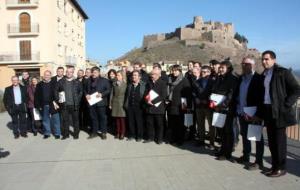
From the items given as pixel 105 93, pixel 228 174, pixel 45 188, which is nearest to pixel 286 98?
pixel 228 174

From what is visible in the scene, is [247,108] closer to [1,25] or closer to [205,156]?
[205,156]

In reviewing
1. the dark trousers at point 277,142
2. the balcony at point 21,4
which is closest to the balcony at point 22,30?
the balcony at point 21,4

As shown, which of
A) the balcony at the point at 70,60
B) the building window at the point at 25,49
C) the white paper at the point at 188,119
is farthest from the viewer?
the balcony at the point at 70,60

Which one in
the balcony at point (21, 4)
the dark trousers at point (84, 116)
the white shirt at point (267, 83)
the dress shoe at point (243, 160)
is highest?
the balcony at point (21, 4)

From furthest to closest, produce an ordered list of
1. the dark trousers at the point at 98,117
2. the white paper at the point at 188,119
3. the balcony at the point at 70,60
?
the balcony at the point at 70,60 → the dark trousers at the point at 98,117 → the white paper at the point at 188,119

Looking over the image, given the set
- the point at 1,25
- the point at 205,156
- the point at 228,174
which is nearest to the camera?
the point at 228,174

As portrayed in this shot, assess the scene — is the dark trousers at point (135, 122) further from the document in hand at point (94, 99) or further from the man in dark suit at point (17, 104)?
the man in dark suit at point (17, 104)

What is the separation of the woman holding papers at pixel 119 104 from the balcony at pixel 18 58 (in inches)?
1345

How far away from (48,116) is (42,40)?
3375 centimetres

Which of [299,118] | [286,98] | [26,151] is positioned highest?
[286,98]

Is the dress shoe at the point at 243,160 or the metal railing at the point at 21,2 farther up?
the metal railing at the point at 21,2

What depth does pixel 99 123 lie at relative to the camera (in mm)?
12039

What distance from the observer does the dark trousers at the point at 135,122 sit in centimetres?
1101

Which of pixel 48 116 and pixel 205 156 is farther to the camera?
pixel 48 116
